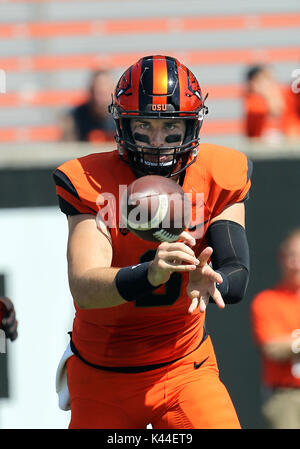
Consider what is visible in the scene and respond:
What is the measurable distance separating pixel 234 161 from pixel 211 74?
524cm

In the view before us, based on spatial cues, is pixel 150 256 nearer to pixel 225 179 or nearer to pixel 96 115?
pixel 225 179

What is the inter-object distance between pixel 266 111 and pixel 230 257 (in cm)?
382

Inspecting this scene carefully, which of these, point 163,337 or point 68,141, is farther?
point 68,141

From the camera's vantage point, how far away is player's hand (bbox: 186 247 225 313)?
10.1 ft

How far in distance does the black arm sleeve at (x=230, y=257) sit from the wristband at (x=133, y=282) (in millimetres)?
323

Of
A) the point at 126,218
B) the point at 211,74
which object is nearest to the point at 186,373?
the point at 126,218

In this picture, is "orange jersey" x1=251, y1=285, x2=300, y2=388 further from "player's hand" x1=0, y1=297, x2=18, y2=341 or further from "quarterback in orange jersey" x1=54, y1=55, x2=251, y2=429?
"player's hand" x1=0, y1=297, x2=18, y2=341

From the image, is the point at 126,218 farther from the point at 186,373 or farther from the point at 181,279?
the point at 186,373

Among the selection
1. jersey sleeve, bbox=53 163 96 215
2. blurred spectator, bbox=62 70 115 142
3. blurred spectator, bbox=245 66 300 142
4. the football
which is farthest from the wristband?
blurred spectator, bbox=245 66 300 142

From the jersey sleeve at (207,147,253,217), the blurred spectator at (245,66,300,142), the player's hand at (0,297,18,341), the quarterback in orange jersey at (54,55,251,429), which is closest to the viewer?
the quarterback in orange jersey at (54,55,251,429)

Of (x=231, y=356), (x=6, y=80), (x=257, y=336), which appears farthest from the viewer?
(x=6, y=80)

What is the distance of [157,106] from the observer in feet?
11.6

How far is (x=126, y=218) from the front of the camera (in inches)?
126

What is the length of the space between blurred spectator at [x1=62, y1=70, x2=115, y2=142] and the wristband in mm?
3619
